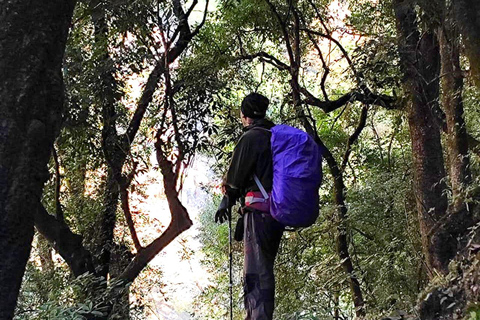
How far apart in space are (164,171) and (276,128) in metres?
3.34

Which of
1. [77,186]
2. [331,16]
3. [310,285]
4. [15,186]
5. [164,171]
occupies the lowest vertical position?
[15,186]

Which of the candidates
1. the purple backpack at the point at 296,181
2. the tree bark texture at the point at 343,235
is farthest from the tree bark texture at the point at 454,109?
the purple backpack at the point at 296,181

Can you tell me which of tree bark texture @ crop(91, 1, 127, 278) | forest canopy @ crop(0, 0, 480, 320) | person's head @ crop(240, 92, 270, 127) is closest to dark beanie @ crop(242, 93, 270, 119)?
person's head @ crop(240, 92, 270, 127)

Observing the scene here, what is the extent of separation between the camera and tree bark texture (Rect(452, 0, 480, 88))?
8.93ft

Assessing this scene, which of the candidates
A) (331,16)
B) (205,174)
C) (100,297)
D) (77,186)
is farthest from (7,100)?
(205,174)

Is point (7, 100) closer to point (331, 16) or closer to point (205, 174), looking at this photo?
point (331, 16)

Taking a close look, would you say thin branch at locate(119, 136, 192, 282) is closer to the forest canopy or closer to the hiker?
the forest canopy

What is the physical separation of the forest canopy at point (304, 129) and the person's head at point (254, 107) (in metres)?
1.07

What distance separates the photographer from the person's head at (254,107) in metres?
3.28

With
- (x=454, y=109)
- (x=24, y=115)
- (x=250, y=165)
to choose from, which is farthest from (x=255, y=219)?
(x=454, y=109)

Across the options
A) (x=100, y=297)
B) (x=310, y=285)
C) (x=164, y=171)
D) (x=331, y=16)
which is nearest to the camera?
(x=100, y=297)

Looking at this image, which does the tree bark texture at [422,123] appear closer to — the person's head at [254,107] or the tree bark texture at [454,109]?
the tree bark texture at [454,109]

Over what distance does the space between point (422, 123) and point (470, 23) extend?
240 cm

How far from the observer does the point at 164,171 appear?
6.28 m
